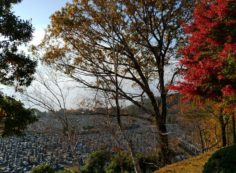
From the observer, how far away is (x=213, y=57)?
970 cm

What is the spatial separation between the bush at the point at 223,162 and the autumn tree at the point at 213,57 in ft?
7.67

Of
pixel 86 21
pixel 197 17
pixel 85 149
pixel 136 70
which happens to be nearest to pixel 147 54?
pixel 136 70

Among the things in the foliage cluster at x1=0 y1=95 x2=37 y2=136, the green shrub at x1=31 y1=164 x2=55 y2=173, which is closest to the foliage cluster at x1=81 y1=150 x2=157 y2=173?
the green shrub at x1=31 y1=164 x2=55 y2=173

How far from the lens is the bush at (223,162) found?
676 cm

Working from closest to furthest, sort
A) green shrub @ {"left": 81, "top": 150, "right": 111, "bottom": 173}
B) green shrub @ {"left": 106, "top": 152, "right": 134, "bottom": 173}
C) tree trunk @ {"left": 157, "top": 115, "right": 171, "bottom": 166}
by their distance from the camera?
tree trunk @ {"left": 157, "top": 115, "right": 171, "bottom": 166} → green shrub @ {"left": 106, "top": 152, "right": 134, "bottom": 173} → green shrub @ {"left": 81, "top": 150, "right": 111, "bottom": 173}

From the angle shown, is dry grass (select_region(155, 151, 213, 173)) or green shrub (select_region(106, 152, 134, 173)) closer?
dry grass (select_region(155, 151, 213, 173))

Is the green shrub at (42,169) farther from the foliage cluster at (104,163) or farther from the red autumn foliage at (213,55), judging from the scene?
the red autumn foliage at (213,55)

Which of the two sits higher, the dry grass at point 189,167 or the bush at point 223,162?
the bush at point 223,162

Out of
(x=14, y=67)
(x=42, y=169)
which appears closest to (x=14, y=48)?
(x=14, y=67)

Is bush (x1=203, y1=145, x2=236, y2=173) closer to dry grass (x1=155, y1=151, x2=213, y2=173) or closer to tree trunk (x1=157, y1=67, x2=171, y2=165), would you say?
dry grass (x1=155, y1=151, x2=213, y2=173)

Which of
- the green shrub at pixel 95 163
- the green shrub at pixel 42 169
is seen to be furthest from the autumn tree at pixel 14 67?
the green shrub at pixel 95 163

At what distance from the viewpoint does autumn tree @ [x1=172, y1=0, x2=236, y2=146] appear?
30.4 ft

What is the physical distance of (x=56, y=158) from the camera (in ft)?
194

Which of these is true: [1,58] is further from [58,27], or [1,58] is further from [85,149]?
[85,149]
